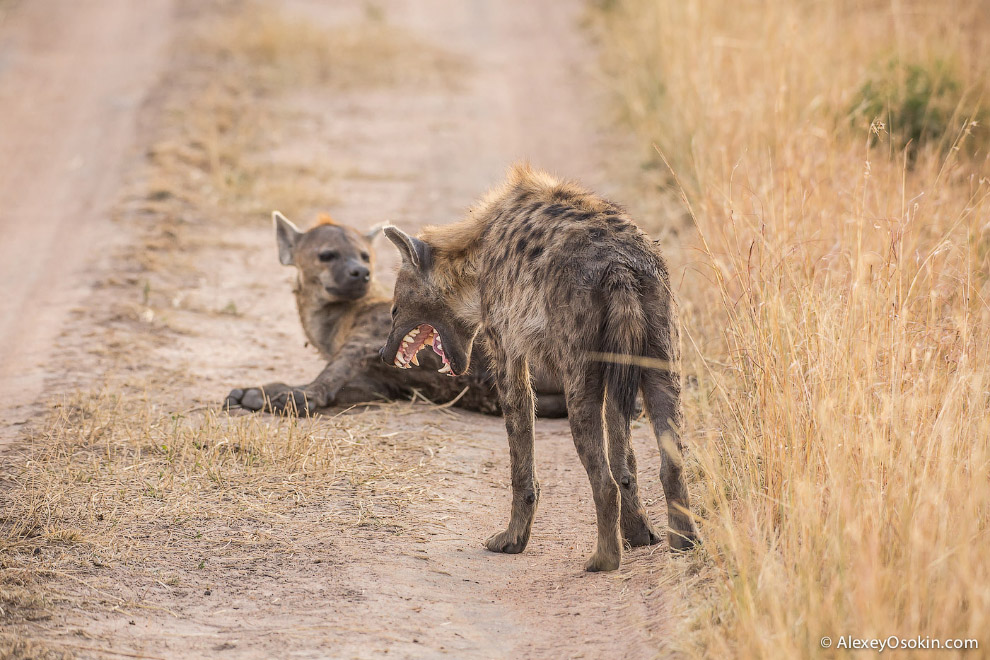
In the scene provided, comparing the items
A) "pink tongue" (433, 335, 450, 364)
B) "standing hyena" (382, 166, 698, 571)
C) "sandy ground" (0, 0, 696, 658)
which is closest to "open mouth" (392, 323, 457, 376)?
"pink tongue" (433, 335, 450, 364)

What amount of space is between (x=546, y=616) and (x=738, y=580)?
633mm

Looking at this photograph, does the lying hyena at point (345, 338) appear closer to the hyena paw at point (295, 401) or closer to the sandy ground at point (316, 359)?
the hyena paw at point (295, 401)

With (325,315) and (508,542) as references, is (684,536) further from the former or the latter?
(325,315)

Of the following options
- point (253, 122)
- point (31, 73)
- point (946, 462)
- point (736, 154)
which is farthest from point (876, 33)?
point (31, 73)

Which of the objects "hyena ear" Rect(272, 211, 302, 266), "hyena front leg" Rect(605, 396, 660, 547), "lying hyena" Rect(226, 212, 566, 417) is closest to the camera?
"hyena front leg" Rect(605, 396, 660, 547)

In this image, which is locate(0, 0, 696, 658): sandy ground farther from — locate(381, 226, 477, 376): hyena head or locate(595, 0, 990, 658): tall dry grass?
locate(381, 226, 477, 376): hyena head

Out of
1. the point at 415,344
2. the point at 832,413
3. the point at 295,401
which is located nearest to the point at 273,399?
the point at 295,401

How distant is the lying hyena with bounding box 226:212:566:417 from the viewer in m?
4.95

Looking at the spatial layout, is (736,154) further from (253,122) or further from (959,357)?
(253,122)

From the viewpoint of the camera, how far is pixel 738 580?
111 inches

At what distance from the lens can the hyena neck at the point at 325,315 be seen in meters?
5.55

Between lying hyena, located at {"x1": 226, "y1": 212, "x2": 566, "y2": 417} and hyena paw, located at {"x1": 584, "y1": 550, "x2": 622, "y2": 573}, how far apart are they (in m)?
1.64

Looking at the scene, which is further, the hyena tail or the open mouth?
→ the open mouth

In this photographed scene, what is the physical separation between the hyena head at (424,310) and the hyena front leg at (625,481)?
31.9 inches
